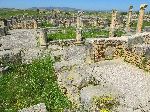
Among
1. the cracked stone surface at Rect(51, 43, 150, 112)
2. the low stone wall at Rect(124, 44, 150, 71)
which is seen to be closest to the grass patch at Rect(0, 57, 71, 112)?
the cracked stone surface at Rect(51, 43, 150, 112)

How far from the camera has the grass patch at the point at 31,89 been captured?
8.76 m

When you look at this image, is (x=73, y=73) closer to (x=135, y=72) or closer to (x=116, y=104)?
(x=135, y=72)

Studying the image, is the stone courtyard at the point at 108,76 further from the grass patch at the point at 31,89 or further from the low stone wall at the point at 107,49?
the grass patch at the point at 31,89

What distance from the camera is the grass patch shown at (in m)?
8.76

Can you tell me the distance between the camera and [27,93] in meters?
9.95

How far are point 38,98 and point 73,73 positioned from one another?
1.43 m

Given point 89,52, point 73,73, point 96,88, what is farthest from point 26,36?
point 96,88

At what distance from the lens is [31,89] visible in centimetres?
1025

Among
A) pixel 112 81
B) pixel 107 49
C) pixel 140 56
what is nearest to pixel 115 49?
pixel 107 49

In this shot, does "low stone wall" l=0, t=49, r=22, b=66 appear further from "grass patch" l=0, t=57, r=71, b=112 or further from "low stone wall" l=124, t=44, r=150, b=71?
"low stone wall" l=124, t=44, r=150, b=71

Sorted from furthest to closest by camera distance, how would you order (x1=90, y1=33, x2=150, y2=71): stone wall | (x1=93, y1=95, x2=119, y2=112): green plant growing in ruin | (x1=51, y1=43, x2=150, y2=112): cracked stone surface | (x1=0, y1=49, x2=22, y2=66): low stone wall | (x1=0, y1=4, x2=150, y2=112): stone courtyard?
(x1=0, y1=49, x2=22, y2=66): low stone wall < (x1=90, y1=33, x2=150, y2=71): stone wall < (x1=51, y1=43, x2=150, y2=112): cracked stone surface < (x1=0, y1=4, x2=150, y2=112): stone courtyard < (x1=93, y1=95, x2=119, y2=112): green plant growing in ruin

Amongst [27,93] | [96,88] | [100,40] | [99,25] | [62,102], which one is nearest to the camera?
[96,88]

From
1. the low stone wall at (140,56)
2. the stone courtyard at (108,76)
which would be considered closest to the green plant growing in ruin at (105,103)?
the stone courtyard at (108,76)

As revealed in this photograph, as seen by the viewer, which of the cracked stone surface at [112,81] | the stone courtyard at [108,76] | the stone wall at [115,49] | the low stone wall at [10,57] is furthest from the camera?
the low stone wall at [10,57]
